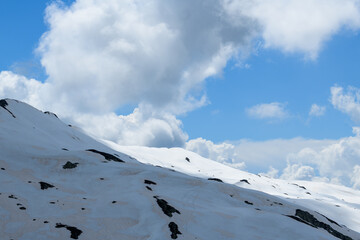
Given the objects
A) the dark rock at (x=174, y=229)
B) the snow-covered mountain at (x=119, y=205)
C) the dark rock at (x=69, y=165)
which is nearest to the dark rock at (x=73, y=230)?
the snow-covered mountain at (x=119, y=205)

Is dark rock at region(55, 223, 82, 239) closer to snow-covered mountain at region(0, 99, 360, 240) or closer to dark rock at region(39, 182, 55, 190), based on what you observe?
snow-covered mountain at region(0, 99, 360, 240)

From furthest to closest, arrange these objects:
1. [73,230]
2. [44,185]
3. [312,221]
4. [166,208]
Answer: [312,221] → [44,185] → [166,208] → [73,230]

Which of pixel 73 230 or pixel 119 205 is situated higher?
pixel 119 205

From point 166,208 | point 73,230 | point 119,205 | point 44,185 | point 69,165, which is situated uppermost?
point 69,165

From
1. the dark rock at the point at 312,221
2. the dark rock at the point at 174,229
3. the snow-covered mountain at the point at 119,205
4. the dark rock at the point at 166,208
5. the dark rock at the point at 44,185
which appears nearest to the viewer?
the snow-covered mountain at the point at 119,205

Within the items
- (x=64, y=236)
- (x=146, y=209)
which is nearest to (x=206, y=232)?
(x=146, y=209)

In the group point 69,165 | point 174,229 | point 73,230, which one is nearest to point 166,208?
point 174,229

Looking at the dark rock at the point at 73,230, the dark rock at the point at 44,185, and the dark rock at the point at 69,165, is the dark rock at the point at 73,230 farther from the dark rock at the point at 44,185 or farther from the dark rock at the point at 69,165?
the dark rock at the point at 69,165

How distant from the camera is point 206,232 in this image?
96.4 feet

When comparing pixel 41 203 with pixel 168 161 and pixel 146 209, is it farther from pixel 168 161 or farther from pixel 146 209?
pixel 168 161

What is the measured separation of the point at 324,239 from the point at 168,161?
3769 inches

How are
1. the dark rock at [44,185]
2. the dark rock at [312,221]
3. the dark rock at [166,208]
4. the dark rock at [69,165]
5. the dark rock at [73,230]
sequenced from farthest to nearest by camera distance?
the dark rock at [312,221]
the dark rock at [69,165]
the dark rock at [44,185]
the dark rock at [166,208]
the dark rock at [73,230]

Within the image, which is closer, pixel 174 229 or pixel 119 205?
pixel 174 229

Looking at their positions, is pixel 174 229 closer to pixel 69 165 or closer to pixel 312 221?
pixel 69 165
